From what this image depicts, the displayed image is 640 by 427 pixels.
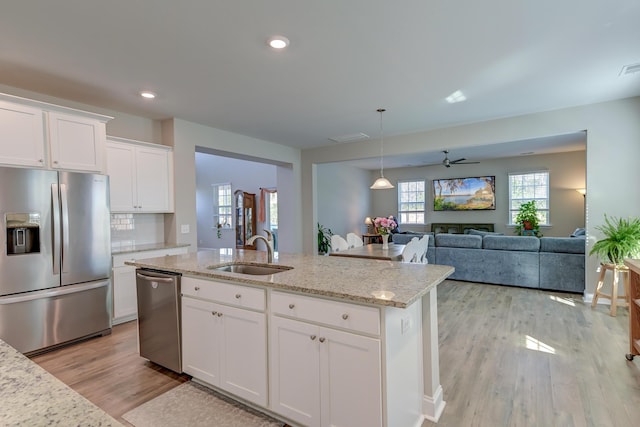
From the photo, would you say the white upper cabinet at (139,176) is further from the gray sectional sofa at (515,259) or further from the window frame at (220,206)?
the window frame at (220,206)

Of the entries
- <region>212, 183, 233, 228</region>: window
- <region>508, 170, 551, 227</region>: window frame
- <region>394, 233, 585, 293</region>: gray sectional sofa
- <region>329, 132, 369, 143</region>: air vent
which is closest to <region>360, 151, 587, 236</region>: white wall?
<region>508, 170, 551, 227</region>: window frame

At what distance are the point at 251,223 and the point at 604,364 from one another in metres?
7.93

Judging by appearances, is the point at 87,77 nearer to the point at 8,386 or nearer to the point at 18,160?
the point at 18,160

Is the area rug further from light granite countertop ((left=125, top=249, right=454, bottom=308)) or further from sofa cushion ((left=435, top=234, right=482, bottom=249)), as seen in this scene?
sofa cushion ((left=435, top=234, right=482, bottom=249))

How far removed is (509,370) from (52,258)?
419cm

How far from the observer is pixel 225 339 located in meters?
2.19

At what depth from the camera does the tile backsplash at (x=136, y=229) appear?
423 centimetres

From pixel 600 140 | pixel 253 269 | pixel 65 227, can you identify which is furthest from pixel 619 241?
pixel 65 227

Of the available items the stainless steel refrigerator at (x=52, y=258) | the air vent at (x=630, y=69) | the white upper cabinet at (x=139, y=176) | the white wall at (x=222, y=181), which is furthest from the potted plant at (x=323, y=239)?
the air vent at (x=630, y=69)

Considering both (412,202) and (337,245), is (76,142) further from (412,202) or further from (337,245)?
(412,202)

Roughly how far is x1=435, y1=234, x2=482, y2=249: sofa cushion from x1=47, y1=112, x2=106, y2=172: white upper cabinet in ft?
17.5

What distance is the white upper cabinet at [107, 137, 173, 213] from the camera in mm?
3941

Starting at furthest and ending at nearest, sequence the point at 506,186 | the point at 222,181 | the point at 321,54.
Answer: the point at 222,181
the point at 506,186
the point at 321,54

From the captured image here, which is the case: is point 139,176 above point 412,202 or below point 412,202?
above
